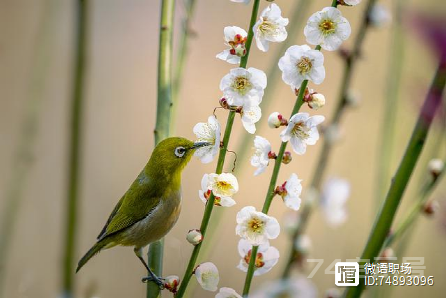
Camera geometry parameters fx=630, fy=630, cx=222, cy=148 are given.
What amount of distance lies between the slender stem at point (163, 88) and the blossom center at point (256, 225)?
0.51 ft

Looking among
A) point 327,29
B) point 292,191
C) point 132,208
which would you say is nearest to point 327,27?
point 327,29

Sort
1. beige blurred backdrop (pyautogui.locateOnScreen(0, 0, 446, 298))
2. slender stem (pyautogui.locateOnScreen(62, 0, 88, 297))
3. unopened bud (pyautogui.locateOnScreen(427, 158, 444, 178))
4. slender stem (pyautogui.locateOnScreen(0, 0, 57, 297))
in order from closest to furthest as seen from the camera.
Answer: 1. slender stem (pyautogui.locateOnScreen(62, 0, 88, 297))
2. unopened bud (pyautogui.locateOnScreen(427, 158, 444, 178))
3. slender stem (pyautogui.locateOnScreen(0, 0, 57, 297))
4. beige blurred backdrop (pyautogui.locateOnScreen(0, 0, 446, 298))

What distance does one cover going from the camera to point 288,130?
43 cm

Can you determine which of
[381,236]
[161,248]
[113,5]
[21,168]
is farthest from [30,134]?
[113,5]

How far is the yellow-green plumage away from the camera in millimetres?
713

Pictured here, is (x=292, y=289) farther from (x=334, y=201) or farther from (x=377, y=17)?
(x=377, y=17)

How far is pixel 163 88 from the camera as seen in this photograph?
22.8 inches

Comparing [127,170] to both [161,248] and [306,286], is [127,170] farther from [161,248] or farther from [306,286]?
[306,286]

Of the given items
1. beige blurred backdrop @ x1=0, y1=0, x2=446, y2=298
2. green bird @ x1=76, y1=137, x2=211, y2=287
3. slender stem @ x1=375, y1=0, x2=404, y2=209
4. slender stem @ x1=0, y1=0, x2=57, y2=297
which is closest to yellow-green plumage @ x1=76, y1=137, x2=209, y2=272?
green bird @ x1=76, y1=137, x2=211, y2=287

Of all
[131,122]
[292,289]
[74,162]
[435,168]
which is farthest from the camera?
[131,122]

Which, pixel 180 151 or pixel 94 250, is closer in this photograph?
pixel 180 151

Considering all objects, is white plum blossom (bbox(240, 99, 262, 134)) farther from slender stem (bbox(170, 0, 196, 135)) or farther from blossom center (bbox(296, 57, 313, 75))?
slender stem (bbox(170, 0, 196, 135))
